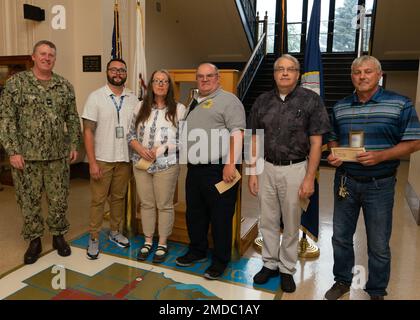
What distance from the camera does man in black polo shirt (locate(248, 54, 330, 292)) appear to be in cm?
235

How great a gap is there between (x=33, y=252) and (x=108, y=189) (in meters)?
0.78

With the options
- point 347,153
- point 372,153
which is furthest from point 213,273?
point 372,153

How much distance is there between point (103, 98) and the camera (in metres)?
2.95

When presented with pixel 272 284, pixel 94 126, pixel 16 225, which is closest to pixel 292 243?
pixel 272 284

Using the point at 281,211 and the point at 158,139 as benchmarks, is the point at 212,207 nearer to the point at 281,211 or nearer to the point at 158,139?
the point at 281,211

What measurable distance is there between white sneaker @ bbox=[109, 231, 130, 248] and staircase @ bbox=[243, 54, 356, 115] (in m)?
6.38

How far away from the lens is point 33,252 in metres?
2.95

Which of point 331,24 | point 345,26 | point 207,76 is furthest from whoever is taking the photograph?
point 331,24

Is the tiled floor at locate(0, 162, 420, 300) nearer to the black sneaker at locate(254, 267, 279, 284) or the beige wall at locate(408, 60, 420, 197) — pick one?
the black sneaker at locate(254, 267, 279, 284)

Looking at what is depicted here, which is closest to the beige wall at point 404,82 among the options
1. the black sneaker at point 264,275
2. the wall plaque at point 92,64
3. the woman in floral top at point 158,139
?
the wall plaque at point 92,64

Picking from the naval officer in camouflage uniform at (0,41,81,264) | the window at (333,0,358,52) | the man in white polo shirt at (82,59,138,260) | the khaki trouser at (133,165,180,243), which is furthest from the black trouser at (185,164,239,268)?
the window at (333,0,358,52)

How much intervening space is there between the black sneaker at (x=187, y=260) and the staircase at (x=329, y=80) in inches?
261

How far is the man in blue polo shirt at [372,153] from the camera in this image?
2.10m

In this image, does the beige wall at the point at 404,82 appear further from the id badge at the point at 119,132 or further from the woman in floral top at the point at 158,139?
the id badge at the point at 119,132
